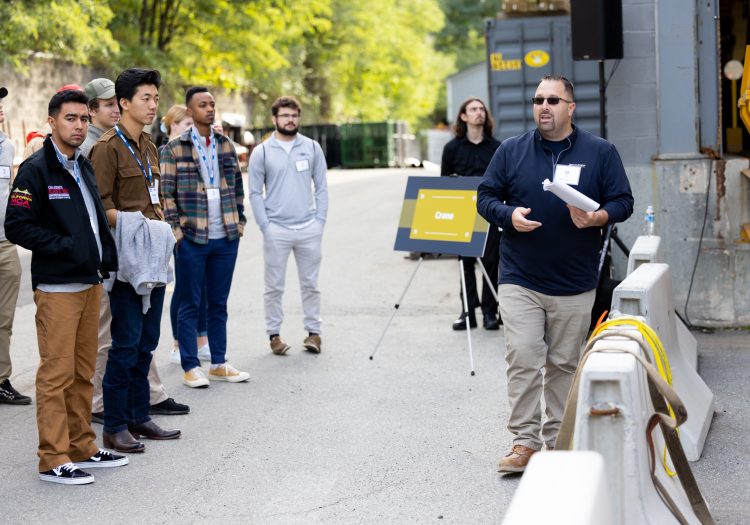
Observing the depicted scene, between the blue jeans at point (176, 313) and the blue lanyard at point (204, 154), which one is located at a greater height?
the blue lanyard at point (204, 154)

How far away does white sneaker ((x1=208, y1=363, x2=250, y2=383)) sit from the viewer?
865 centimetres

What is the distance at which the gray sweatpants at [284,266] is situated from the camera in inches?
379

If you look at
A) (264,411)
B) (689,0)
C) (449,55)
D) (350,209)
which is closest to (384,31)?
(350,209)

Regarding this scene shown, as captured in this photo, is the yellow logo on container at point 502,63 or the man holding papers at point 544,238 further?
the yellow logo on container at point 502,63

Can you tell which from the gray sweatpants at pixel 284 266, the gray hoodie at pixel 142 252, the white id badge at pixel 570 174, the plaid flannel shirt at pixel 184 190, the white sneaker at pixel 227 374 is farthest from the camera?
the gray sweatpants at pixel 284 266

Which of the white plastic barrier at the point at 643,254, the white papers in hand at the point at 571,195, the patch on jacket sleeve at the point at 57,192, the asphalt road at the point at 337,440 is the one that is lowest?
the asphalt road at the point at 337,440

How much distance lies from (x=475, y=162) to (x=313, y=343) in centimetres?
243

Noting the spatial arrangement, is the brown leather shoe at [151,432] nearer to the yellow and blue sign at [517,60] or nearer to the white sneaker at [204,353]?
the white sneaker at [204,353]

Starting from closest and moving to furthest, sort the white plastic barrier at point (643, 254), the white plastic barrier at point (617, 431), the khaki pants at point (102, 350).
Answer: the white plastic barrier at point (617, 431) → the khaki pants at point (102, 350) → the white plastic barrier at point (643, 254)

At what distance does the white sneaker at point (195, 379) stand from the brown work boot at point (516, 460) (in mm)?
3022

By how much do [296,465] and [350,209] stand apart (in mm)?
18686

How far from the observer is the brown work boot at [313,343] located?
9.70m

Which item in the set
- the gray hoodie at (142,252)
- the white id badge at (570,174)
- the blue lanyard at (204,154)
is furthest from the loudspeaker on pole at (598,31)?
the gray hoodie at (142,252)

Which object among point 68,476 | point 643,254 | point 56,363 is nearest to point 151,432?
point 68,476
